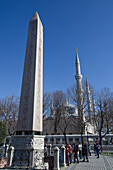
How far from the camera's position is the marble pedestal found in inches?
249

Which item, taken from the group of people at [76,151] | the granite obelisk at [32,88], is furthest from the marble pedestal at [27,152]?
the group of people at [76,151]

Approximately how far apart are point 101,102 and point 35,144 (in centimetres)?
1689

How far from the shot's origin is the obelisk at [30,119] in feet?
21.2

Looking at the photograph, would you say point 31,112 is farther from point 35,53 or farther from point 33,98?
point 35,53

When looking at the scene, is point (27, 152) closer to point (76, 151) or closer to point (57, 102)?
point (76, 151)

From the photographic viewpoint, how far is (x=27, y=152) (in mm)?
6551

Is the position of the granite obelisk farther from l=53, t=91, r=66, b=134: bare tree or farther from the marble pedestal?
l=53, t=91, r=66, b=134: bare tree

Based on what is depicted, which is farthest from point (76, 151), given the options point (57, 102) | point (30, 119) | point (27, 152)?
point (57, 102)

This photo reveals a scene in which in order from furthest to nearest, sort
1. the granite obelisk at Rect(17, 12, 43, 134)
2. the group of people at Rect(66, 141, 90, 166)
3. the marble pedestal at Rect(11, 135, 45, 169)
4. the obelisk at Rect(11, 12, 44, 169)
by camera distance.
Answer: the group of people at Rect(66, 141, 90, 166)
the granite obelisk at Rect(17, 12, 43, 134)
the obelisk at Rect(11, 12, 44, 169)
the marble pedestal at Rect(11, 135, 45, 169)

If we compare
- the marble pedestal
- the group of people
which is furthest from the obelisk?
the group of people

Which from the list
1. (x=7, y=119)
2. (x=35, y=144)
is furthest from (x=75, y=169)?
(x=7, y=119)

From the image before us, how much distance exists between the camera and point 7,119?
72.1 feet

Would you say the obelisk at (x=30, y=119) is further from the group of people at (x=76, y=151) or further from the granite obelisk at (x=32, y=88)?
the group of people at (x=76, y=151)

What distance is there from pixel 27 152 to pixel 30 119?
150 cm
